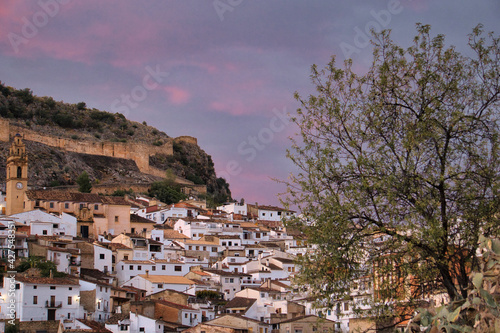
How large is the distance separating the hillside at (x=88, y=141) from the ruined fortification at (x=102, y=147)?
22.4 inches

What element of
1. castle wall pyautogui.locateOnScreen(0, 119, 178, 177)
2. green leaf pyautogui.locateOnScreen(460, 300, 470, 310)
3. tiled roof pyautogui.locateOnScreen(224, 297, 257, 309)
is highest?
castle wall pyautogui.locateOnScreen(0, 119, 178, 177)

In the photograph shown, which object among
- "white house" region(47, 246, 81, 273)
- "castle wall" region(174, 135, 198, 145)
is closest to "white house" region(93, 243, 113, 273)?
"white house" region(47, 246, 81, 273)

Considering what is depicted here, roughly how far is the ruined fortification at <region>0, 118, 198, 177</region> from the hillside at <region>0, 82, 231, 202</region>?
57 centimetres

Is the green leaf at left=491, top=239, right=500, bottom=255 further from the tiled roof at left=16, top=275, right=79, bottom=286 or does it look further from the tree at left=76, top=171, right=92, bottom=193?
the tree at left=76, top=171, right=92, bottom=193

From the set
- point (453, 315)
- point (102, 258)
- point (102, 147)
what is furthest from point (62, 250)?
point (102, 147)

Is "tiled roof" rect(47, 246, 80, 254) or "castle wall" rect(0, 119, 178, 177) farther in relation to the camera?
"castle wall" rect(0, 119, 178, 177)

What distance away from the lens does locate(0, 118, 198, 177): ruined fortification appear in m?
96.6

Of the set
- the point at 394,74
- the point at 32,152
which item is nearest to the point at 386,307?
the point at 394,74

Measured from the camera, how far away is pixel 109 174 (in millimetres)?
101250

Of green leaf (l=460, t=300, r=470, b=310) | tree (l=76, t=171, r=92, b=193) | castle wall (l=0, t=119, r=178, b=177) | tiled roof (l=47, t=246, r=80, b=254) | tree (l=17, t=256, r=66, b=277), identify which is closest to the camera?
green leaf (l=460, t=300, r=470, b=310)

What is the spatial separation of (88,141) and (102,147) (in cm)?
232

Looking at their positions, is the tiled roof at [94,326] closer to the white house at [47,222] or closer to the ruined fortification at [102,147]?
the white house at [47,222]

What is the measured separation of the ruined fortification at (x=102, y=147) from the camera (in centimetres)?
9662

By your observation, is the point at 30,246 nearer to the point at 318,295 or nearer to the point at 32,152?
the point at 318,295
